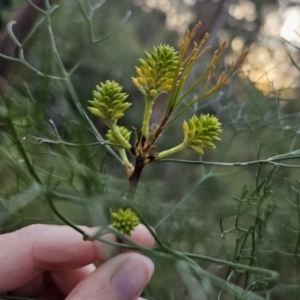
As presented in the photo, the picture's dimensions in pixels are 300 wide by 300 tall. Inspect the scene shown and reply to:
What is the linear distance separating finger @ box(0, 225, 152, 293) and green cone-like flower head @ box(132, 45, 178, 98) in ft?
0.65

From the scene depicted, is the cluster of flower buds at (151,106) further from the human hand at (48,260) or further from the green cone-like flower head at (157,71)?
the human hand at (48,260)

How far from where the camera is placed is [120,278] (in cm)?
30

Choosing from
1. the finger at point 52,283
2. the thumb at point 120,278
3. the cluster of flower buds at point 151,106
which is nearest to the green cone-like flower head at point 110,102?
the cluster of flower buds at point 151,106

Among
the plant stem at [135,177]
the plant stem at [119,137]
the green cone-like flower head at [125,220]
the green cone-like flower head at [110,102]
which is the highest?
the green cone-like flower head at [110,102]

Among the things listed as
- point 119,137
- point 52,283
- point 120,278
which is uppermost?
point 119,137

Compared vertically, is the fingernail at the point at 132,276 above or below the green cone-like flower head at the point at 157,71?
below

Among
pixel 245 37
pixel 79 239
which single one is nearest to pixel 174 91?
pixel 79 239

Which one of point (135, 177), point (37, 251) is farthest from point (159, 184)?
point (37, 251)

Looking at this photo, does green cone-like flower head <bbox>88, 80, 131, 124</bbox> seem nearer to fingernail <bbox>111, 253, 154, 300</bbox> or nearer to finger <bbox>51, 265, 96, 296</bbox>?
fingernail <bbox>111, 253, 154, 300</bbox>

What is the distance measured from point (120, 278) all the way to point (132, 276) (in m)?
0.01

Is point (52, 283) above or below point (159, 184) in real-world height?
below

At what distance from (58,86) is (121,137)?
57 millimetres

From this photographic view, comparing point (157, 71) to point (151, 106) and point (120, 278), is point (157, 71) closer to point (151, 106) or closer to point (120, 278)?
point (151, 106)

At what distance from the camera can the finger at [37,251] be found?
40 centimetres
